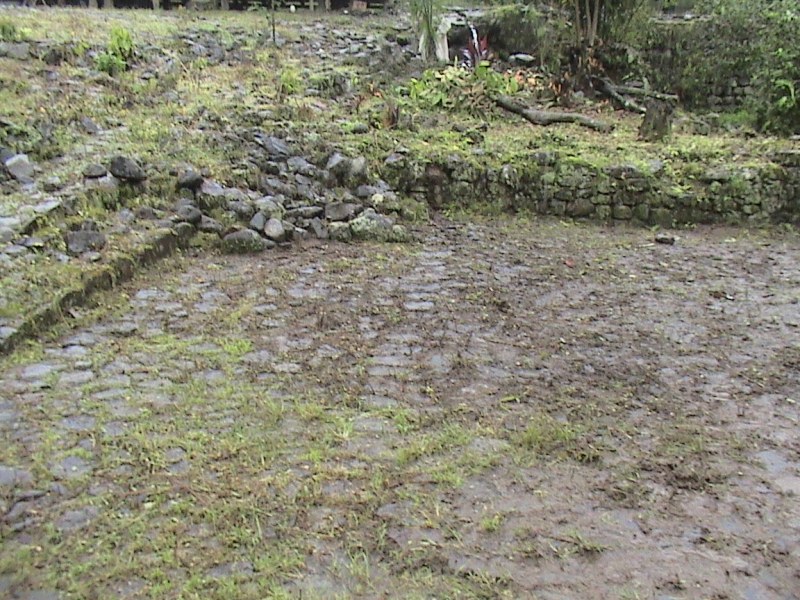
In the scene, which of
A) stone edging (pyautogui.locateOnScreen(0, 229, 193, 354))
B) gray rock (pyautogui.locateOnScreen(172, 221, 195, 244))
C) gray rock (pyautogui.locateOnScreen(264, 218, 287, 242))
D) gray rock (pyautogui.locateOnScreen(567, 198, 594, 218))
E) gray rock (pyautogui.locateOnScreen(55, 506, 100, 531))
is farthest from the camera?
gray rock (pyautogui.locateOnScreen(567, 198, 594, 218))

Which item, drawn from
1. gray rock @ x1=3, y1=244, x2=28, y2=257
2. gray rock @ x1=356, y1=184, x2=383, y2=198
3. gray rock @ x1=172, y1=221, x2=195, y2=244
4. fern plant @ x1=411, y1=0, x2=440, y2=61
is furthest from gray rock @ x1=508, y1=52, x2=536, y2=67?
gray rock @ x1=3, y1=244, x2=28, y2=257

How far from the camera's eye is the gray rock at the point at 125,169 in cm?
588

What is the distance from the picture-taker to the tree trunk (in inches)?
307

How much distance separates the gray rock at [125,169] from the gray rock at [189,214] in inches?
19.6

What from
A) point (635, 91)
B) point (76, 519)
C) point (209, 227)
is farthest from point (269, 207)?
point (635, 91)

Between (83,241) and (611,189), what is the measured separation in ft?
16.1

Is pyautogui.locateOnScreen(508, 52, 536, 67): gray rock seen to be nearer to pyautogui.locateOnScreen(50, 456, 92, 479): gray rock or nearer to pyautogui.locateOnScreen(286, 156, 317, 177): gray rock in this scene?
pyautogui.locateOnScreen(286, 156, 317, 177): gray rock

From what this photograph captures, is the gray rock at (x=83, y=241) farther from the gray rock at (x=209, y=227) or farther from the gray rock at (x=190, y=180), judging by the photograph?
the gray rock at (x=190, y=180)

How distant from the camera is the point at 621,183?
6992 millimetres

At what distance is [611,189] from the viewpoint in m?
7.01

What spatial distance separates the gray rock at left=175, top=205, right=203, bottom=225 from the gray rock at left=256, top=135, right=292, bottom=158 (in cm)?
137

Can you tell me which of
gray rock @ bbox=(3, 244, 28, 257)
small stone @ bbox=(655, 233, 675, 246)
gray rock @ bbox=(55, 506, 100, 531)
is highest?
gray rock @ bbox=(3, 244, 28, 257)

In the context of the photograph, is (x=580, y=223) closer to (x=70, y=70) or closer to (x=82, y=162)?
(x=82, y=162)

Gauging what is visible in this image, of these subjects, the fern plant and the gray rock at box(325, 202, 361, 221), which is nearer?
the gray rock at box(325, 202, 361, 221)
